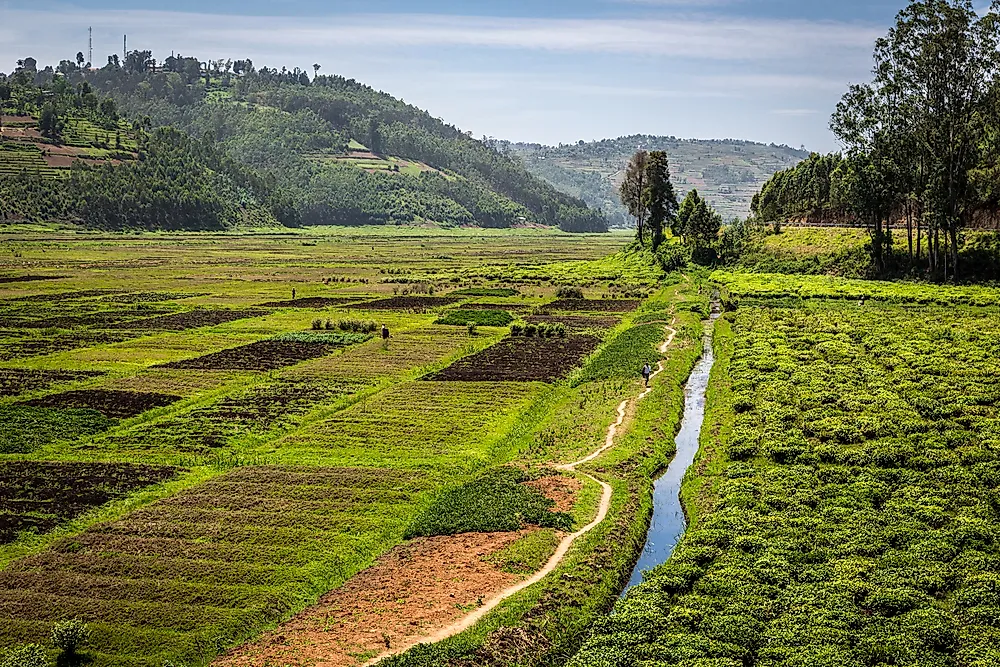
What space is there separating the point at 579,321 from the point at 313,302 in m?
23.9

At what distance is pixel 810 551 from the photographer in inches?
870

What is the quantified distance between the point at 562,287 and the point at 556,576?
228ft

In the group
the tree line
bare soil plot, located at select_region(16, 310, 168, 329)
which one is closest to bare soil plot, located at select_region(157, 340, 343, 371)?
bare soil plot, located at select_region(16, 310, 168, 329)

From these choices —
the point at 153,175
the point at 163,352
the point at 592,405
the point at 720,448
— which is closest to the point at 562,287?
the point at 163,352

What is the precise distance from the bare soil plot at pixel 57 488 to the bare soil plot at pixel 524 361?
18.4m

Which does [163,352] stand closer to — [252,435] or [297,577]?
[252,435]

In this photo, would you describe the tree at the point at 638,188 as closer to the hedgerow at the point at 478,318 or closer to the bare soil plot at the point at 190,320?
the hedgerow at the point at 478,318

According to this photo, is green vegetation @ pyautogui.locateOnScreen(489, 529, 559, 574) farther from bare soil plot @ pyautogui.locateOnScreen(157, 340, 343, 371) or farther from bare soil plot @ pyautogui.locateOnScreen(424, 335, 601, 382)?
bare soil plot @ pyautogui.locateOnScreen(157, 340, 343, 371)

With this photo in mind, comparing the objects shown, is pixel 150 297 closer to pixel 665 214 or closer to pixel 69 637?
pixel 665 214

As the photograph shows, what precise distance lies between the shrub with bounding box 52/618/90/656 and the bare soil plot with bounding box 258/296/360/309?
56.7 m

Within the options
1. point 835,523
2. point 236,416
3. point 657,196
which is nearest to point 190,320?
point 236,416

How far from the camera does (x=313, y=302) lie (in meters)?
78.3

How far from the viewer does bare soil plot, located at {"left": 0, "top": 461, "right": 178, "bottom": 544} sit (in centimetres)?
2539

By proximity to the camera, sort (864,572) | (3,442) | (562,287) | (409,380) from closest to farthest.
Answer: (864,572) → (3,442) → (409,380) → (562,287)
